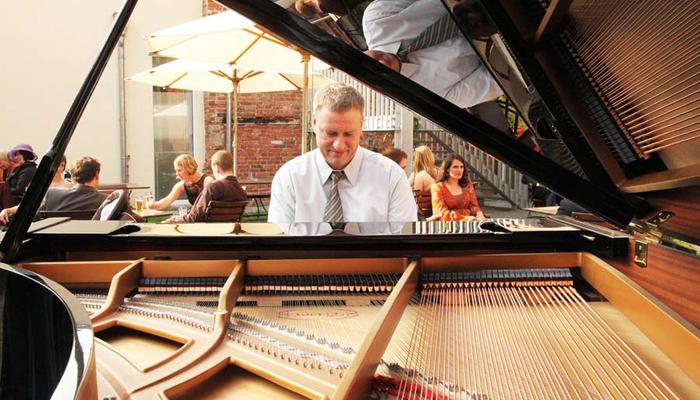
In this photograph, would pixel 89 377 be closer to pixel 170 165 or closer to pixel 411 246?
pixel 411 246

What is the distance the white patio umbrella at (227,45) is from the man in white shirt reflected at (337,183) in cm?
262

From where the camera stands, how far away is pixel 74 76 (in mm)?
9938

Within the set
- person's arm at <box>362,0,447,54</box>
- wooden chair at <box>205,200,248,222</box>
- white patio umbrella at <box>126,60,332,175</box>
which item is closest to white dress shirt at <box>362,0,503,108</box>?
person's arm at <box>362,0,447,54</box>

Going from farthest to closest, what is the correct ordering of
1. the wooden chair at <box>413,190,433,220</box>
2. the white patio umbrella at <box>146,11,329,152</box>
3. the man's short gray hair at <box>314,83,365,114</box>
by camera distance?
the wooden chair at <box>413,190,433,220</box> → the white patio umbrella at <box>146,11,329,152</box> → the man's short gray hair at <box>314,83,365,114</box>

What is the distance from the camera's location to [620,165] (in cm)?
149

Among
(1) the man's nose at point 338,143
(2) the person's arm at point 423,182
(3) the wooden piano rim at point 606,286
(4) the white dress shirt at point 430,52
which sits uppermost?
(4) the white dress shirt at point 430,52

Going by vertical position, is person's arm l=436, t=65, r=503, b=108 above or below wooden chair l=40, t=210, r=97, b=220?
above

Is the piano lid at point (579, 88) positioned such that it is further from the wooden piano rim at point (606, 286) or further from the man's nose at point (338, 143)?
the man's nose at point (338, 143)

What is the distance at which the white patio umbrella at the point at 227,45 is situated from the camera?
545 centimetres

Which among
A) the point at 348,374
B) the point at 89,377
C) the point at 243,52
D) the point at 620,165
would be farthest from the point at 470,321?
the point at 243,52

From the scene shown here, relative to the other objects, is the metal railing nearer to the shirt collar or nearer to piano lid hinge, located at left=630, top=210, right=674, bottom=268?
the shirt collar

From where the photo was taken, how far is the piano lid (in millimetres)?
1313

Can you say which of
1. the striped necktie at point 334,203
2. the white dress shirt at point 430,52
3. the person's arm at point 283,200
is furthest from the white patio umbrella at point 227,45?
the white dress shirt at point 430,52

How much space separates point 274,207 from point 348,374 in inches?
81.9
